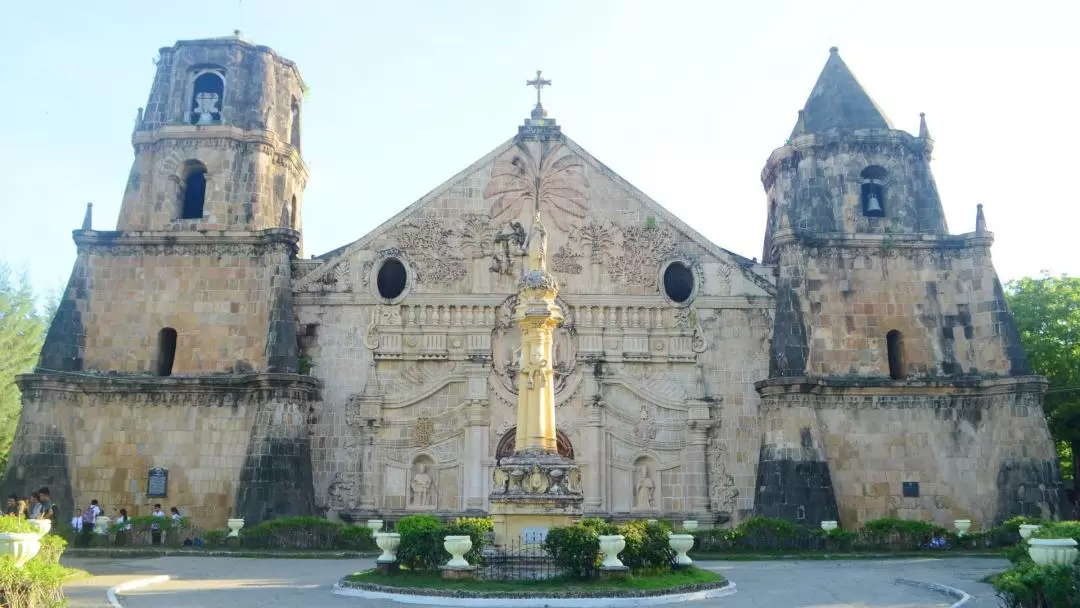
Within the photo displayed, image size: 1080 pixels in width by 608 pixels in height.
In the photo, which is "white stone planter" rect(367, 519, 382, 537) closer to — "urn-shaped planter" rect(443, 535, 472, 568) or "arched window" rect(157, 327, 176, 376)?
"arched window" rect(157, 327, 176, 376)

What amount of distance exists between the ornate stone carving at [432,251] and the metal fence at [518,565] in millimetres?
11713

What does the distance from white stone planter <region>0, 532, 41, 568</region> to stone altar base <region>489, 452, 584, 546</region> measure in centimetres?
681

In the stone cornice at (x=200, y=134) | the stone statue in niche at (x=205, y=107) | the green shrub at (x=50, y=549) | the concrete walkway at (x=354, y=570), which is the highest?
the stone statue in niche at (x=205, y=107)

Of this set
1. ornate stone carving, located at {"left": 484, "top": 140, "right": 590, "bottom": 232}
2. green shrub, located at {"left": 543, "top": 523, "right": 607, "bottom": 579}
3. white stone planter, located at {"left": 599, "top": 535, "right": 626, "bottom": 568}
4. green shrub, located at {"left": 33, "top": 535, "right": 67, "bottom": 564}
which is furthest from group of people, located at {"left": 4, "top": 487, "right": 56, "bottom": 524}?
ornate stone carving, located at {"left": 484, "top": 140, "right": 590, "bottom": 232}

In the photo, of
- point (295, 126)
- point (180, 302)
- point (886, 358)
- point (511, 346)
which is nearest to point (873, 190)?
point (886, 358)

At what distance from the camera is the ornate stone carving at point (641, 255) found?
82.4 ft

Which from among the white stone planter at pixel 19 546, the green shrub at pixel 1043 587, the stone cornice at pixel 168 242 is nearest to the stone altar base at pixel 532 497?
the green shrub at pixel 1043 587

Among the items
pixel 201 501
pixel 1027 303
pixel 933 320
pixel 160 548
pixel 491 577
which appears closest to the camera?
pixel 491 577

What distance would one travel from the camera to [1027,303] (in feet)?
101

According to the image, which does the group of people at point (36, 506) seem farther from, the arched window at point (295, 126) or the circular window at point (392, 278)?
the arched window at point (295, 126)

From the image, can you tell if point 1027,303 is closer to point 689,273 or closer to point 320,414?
point 689,273

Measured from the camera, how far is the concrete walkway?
12.2m

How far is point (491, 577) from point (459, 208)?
1386 cm

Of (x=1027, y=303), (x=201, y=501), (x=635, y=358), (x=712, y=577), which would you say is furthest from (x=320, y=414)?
(x=1027, y=303)
